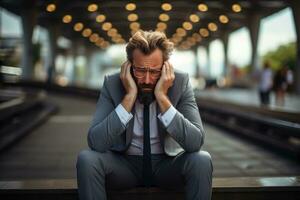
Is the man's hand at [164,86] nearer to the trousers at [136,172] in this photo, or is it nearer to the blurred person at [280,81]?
the trousers at [136,172]

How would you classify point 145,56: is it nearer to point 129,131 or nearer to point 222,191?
point 129,131

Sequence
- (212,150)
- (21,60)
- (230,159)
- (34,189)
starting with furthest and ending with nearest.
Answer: (21,60) < (212,150) < (230,159) < (34,189)

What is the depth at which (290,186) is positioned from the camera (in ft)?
11.5

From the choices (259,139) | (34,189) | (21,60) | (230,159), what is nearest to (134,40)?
(34,189)

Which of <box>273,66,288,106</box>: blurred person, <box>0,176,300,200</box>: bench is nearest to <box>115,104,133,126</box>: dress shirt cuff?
<box>0,176,300,200</box>: bench

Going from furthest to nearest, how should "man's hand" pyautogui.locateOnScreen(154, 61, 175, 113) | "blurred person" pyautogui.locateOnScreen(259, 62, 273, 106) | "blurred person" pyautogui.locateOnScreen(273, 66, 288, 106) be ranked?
"blurred person" pyautogui.locateOnScreen(273, 66, 288, 106), "blurred person" pyautogui.locateOnScreen(259, 62, 273, 106), "man's hand" pyautogui.locateOnScreen(154, 61, 175, 113)

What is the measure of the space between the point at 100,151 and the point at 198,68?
4232 cm

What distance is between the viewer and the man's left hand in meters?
3.01

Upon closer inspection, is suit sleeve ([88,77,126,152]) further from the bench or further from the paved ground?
the paved ground

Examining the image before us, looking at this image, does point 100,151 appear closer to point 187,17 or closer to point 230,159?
point 187,17

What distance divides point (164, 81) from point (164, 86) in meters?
0.03

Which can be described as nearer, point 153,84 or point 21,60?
point 153,84

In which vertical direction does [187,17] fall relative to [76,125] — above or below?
above

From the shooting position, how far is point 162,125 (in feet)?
10.0
